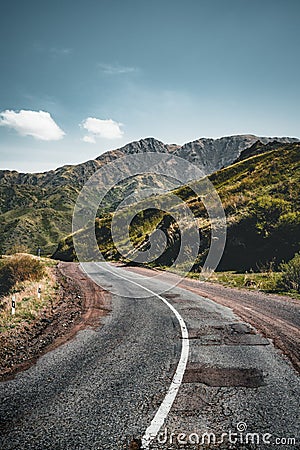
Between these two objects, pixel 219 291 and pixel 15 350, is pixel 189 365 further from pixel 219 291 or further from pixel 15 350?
pixel 219 291

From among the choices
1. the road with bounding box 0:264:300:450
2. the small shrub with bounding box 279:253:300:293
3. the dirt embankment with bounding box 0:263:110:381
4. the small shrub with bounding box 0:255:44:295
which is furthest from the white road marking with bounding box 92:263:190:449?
the small shrub with bounding box 0:255:44:295

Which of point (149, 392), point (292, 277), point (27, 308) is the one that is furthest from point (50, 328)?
point (292, 277)

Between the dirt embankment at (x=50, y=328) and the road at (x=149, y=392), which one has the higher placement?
the road at (x=149, y=392)

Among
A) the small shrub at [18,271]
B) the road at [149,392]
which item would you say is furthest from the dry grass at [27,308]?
the small shrub at [18,271]

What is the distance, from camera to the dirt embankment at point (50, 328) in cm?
657

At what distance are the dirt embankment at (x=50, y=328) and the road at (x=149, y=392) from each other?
408 mm

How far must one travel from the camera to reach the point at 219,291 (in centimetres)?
1561

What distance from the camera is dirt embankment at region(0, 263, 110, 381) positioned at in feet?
21.6

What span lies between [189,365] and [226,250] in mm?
17907

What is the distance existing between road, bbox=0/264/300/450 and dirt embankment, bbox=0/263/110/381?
0.41 meters

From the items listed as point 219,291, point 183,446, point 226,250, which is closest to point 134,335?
point 183,446

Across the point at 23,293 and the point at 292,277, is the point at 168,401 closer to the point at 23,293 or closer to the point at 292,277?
the point at 23,293

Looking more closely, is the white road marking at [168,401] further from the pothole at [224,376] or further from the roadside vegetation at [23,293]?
the roadside vegetation at [23,293]

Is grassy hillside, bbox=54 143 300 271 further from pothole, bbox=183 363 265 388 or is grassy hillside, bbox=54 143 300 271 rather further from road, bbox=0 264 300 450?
pothole, bbox=183 363 265 388
